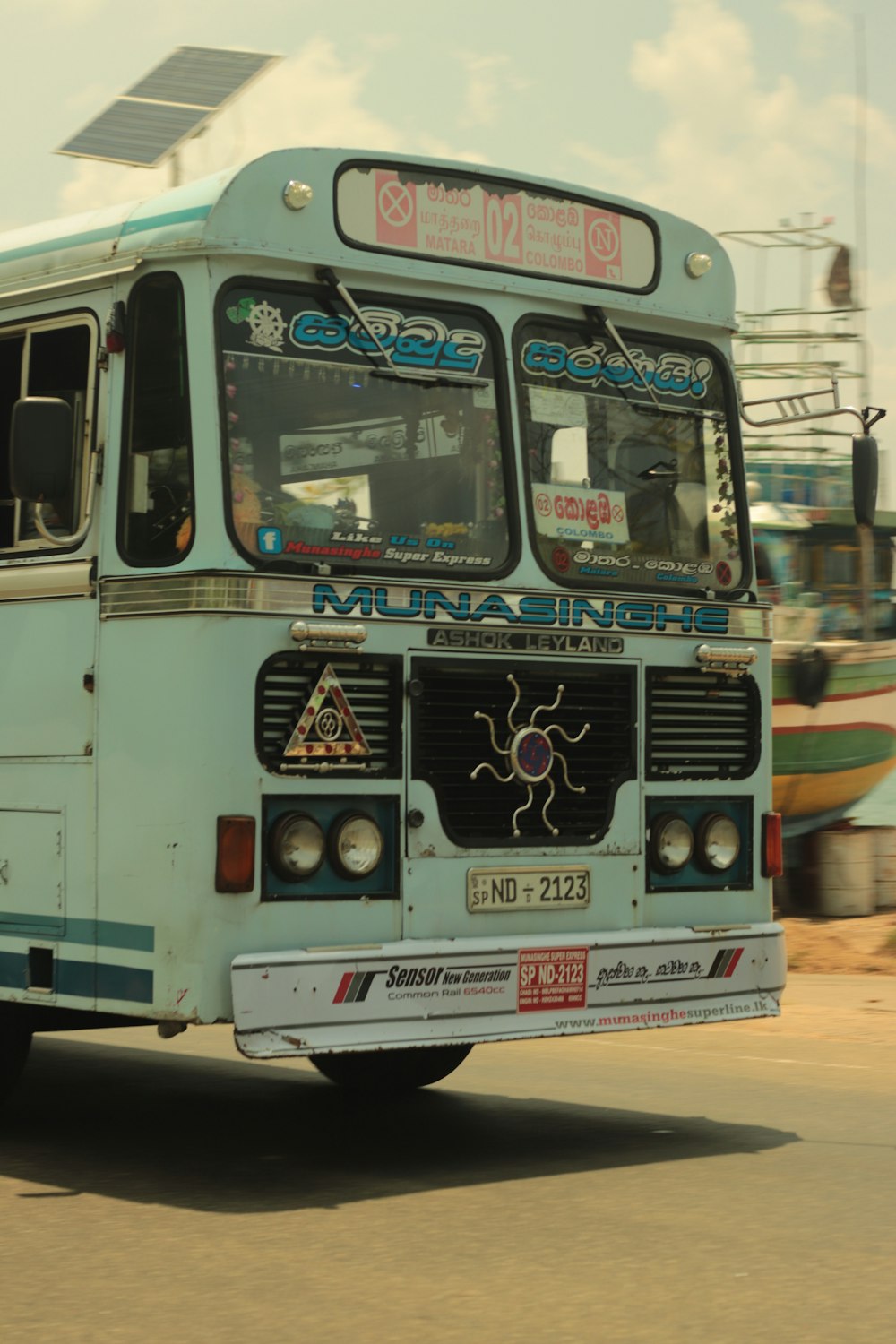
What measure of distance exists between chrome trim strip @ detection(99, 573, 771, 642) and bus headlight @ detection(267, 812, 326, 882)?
0.67m

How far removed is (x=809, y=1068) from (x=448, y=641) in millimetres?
3843

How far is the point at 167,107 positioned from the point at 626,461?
345 inches

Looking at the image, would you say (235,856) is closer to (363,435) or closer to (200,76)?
(363,435)

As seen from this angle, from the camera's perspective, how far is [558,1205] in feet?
22.0

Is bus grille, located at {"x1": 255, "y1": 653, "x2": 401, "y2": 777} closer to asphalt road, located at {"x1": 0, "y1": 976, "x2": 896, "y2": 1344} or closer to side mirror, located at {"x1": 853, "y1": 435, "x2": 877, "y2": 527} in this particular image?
asphalt road, located at {"x1": 0, "y1": 976, "x2": 896, "y2": 1344}

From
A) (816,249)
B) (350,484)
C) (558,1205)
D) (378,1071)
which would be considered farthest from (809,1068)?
(816,249)

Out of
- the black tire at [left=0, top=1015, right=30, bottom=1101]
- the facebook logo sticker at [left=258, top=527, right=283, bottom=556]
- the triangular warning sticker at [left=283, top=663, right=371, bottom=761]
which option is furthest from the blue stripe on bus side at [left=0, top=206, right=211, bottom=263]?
the black tire at [left=0, top=1015, right=30, bottom=1101]

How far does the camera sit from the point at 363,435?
7.21 meters

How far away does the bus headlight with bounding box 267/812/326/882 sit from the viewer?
685 cm

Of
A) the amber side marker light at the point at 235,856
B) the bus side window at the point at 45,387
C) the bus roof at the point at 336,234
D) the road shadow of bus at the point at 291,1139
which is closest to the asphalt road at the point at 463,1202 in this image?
the road shadow of bus at the point at 291,1139

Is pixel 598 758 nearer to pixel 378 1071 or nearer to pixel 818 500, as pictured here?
pixel 378 1071

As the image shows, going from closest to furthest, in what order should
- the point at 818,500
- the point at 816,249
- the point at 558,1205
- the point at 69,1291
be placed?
the point at 69,1291 → the point at 558,1205 → the point at 818,500 → the point at 816,249

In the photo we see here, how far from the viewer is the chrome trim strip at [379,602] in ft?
22.3

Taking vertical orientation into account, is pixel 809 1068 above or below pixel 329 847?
below
